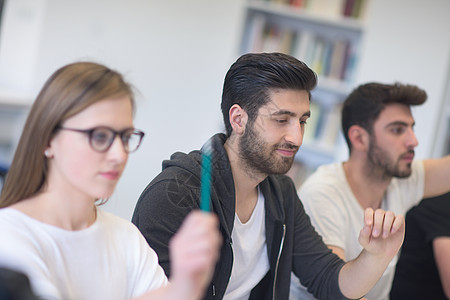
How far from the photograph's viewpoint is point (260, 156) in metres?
1.42

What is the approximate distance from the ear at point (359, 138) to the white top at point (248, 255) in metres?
0.64

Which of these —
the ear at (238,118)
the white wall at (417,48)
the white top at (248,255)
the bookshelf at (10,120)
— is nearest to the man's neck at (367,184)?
the white top at (248,255)

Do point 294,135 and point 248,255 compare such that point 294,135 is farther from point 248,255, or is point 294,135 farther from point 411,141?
point 411,141

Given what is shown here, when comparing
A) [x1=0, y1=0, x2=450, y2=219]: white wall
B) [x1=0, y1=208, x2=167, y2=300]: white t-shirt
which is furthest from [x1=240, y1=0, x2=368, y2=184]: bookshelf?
[x1=0, y1=208, x2=167, y2=300]: white t-shirt

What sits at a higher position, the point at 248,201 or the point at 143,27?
the point at 143,27

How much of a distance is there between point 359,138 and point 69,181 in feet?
4.60

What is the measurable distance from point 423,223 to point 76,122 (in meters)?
1.62

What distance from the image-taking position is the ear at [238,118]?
146cm

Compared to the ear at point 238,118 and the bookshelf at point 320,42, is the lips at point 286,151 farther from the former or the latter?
the bookshelf at point 320,42

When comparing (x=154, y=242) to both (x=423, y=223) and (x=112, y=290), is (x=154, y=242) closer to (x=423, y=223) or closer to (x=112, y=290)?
(x=112, y=290)

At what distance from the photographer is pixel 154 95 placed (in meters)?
3.78

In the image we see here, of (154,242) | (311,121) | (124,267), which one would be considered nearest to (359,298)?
(154,242)

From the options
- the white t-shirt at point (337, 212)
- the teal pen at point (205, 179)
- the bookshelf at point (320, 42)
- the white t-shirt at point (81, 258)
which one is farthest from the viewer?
the bookshelf at point (320, 42)

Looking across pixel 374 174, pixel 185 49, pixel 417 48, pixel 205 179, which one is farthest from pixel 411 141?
pixel 185 49
